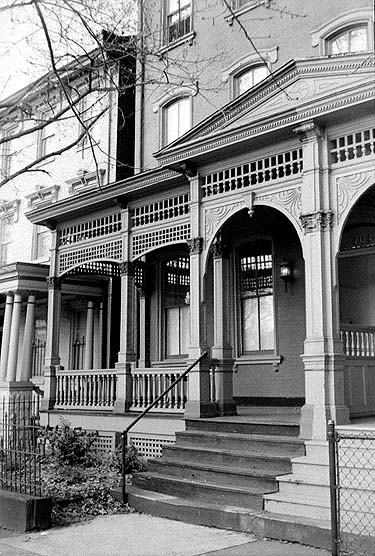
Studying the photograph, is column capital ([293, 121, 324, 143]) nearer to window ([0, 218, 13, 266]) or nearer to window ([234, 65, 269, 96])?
window ([234, 65, 269, 96])

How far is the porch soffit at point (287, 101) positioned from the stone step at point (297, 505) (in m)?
4.83

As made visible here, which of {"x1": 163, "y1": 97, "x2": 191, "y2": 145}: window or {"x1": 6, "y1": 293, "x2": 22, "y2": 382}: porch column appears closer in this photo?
{"x1": 163, "y1": 97, "x2": 191, "y2": 145}: window

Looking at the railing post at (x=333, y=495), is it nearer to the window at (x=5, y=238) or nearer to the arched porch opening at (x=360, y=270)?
the arched porch opening at (x=360, y=270)

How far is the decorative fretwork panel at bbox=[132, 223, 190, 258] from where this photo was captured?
11477 millimetres

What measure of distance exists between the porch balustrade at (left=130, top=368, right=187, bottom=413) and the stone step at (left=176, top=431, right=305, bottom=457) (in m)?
1.17

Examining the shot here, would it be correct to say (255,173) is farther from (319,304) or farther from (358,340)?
(358,340)

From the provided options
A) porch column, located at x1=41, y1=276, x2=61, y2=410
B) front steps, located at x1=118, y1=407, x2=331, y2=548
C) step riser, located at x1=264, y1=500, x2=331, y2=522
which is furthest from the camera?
porch column, located at x1=41, y1=276, x2=61, y2=410

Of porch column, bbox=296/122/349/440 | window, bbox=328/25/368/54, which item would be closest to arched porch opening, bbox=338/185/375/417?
porch column, bbox=296/122/349/440

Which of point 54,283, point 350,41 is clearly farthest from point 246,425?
point 350,41

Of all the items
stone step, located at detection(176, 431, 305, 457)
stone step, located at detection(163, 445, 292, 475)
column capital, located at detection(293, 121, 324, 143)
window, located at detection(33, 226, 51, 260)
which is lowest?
stone step, located at detection(163, 445, 292, 475)

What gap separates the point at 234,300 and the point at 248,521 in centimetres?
Result: 683

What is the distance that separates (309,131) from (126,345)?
17.7ft

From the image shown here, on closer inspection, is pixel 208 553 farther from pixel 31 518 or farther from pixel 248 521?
pixel 31 518

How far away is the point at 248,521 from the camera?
25.0 ft
